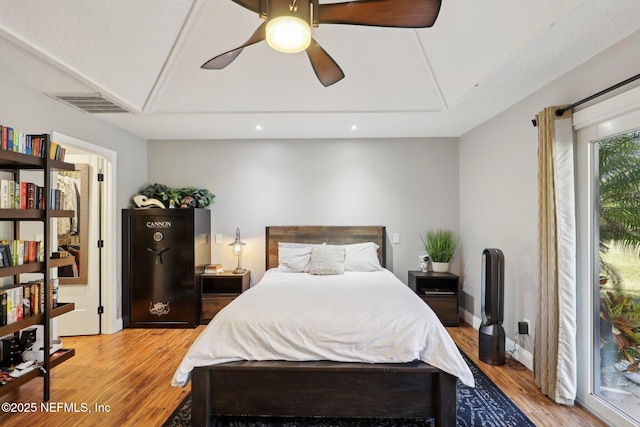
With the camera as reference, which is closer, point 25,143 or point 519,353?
point 25,143

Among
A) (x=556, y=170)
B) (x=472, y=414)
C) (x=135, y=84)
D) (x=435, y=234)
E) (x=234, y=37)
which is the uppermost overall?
(x=234, y=37)

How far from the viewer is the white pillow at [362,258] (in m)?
4.04

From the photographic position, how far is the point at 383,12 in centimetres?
149

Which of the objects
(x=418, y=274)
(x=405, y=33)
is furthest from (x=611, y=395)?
(x=405, y=33)

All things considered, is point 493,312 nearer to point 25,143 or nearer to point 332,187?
point 332,187

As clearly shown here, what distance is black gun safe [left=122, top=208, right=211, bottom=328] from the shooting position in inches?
161

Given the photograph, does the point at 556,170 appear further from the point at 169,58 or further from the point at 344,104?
the point at 169,58

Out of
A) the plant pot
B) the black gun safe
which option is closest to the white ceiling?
the black gun safe

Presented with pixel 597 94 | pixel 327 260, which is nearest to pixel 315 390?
pixel 327 260

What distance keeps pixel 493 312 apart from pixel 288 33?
2.88 meters

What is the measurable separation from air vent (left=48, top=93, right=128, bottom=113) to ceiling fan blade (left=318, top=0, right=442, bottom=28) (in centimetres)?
245

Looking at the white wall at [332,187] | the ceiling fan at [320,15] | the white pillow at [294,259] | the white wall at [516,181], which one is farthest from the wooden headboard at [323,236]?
the ceiling fan at [320,15]

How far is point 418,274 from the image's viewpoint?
13.7 ft

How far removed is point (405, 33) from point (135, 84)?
7.67ft
